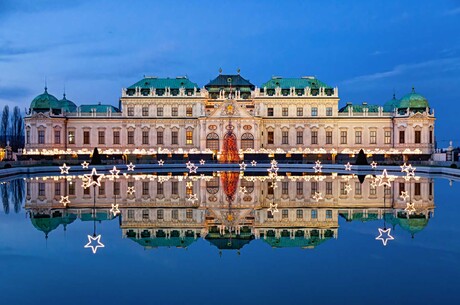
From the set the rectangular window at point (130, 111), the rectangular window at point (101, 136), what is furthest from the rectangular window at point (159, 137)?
the rectangular window at point (101, 136)

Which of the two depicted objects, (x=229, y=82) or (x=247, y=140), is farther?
(x=229, y=82)

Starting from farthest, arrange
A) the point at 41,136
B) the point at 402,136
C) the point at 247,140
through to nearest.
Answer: the point at 402,136, the point at 247,140, the point at 41,136

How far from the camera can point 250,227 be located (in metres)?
14.5

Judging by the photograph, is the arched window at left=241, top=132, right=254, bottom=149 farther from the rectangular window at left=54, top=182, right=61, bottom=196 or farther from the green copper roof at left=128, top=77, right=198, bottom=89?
the rectangular window at left=54, top=182, right=61, bottom=196

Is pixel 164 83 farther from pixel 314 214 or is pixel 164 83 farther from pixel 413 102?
pixel 314 214

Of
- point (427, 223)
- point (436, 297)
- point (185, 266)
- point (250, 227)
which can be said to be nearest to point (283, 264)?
point (185, 266)

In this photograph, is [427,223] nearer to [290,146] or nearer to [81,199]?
[81,199]

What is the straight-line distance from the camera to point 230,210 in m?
18.1

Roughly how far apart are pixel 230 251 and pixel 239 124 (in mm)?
56147

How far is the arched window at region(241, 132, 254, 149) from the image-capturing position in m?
67.8

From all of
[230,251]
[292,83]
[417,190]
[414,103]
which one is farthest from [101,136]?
[230,251]

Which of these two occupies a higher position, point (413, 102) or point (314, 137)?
point (413, 102)

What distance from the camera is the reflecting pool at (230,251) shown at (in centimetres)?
867

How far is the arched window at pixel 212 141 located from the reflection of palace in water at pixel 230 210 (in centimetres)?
3961
